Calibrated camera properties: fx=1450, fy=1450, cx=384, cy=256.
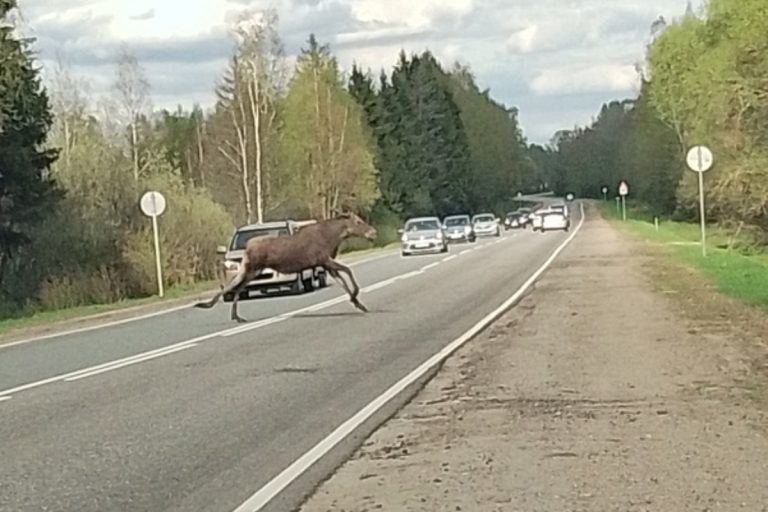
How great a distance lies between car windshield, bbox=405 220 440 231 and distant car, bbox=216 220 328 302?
2223 cm

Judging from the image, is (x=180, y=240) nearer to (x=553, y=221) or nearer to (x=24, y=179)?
(x=24, y=179)

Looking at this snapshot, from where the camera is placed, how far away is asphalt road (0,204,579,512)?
10023 millimetres

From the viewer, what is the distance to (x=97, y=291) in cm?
4109

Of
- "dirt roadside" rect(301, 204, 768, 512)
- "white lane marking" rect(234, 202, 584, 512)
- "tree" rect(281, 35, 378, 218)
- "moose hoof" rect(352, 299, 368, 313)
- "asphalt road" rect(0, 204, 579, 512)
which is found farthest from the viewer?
"tree" rect(281, 35, 378, 218)

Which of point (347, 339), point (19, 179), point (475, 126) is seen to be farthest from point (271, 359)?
point (475, 126)

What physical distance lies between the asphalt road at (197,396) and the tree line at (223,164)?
10408mm

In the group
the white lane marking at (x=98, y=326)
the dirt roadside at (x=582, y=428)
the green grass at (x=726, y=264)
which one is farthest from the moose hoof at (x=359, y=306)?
the green grass at (x=726, y=264)

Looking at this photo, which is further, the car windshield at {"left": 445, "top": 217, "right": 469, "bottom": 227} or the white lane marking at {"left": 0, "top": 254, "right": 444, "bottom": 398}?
the car windshield at {"left": 445, "top": 217, "right": 469, "bottom": 227}

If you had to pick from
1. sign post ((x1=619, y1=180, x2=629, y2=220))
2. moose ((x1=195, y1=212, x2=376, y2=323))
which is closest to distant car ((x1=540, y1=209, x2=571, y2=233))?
sign post ((x1=619, y1=180, x2=629, y2=220))

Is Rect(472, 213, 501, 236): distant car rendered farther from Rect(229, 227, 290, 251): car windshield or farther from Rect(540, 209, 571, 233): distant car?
Rect(229, 227, 290, 251): car windshield

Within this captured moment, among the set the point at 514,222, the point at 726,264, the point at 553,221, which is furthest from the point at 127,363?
the point at 514,222

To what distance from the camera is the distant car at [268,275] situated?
1325 inches

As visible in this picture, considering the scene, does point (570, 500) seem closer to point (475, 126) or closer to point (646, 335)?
point (646, 335)

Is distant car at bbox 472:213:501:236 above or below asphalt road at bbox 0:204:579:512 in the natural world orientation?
below
